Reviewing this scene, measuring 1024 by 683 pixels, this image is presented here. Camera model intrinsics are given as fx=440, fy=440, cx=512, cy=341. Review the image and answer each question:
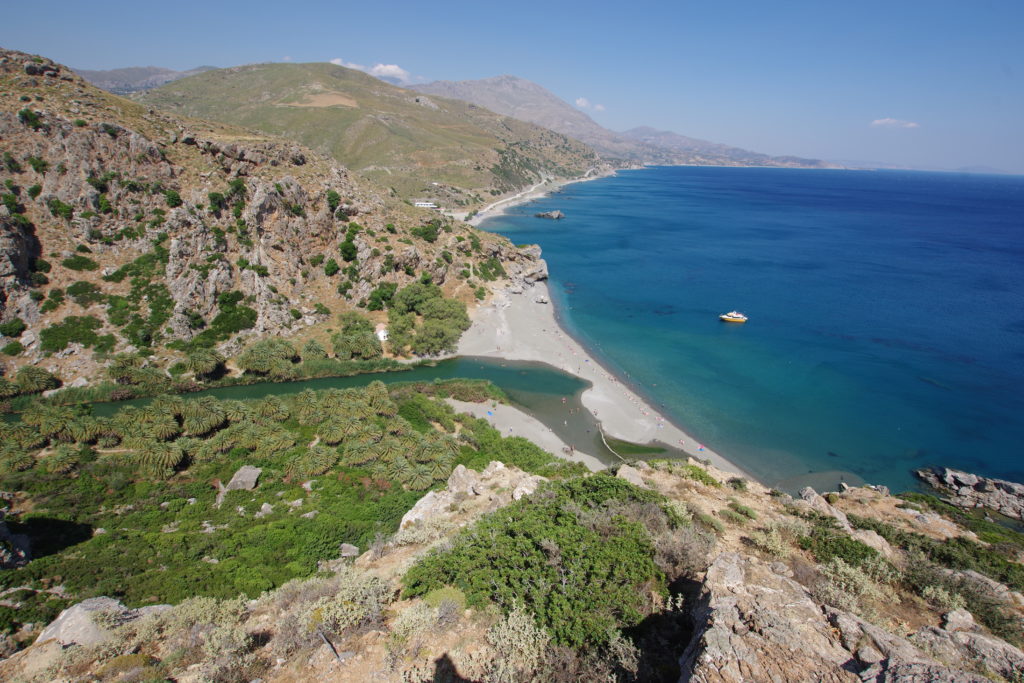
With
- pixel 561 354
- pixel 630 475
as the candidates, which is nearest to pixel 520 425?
pixel 561 354

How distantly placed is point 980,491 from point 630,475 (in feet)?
117

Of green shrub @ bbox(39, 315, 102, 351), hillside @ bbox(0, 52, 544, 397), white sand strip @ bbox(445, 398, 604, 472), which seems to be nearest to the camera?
white sand strip @ bbox(445, 398, 604, 472)

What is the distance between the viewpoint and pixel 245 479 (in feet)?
101

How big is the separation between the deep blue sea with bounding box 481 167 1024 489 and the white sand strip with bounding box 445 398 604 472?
1456 centimetres

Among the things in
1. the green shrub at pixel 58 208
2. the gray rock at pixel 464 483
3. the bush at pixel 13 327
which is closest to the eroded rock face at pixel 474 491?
the gray rock at pixel 464 483

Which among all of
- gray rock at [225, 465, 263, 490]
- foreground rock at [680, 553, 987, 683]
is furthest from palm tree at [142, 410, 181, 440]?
foreground rock at [680, 553, 987, 683]

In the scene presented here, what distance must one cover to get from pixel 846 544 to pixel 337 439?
3287 centimetres

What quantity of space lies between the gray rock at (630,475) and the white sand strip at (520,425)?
42.9 ft

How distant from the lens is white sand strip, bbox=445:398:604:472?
4094 cm

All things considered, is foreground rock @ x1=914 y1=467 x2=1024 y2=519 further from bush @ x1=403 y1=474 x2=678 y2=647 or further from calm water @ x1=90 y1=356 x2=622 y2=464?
bush @ x1=403 y1=474 x2=678 y2=647

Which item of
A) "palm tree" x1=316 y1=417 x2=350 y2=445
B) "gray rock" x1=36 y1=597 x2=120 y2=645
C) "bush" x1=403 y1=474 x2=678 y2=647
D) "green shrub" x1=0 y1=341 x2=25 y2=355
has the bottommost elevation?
"palm tree" x1=316 y1=417 x2=350 y2=445

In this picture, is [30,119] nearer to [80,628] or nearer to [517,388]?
[517,388]

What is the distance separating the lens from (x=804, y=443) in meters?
45.2

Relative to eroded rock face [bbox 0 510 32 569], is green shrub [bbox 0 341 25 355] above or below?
above
